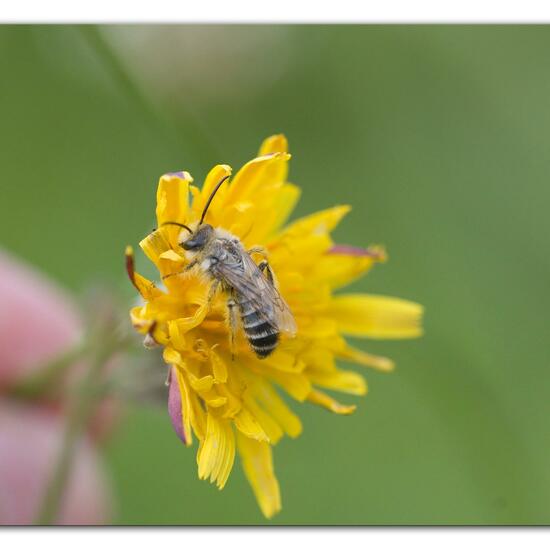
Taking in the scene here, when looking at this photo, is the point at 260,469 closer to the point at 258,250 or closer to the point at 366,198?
the point at 258,250

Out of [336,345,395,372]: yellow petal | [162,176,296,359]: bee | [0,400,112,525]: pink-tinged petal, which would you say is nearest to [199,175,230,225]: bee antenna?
[162,176,296,359]: bee

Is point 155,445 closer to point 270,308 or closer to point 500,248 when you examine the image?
point 500,248

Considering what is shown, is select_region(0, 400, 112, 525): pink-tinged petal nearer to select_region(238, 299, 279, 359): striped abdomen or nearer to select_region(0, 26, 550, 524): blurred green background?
select_region(0, 26, 550, 524): blurred green background

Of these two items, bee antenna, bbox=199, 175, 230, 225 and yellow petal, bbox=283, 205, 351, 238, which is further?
yellow petal, bbox=283, 205, 351, 238

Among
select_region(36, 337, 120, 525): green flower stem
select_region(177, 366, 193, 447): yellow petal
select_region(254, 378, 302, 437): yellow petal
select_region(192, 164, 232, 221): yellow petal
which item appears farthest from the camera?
select_region(36, 337, 120, 525): green flower stem
